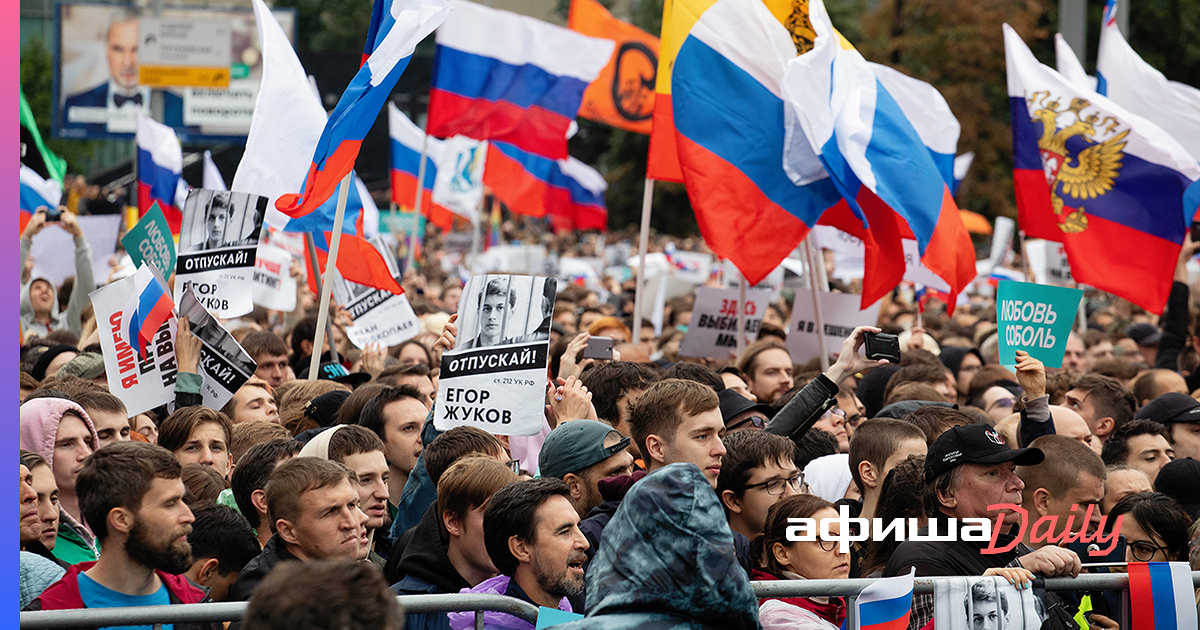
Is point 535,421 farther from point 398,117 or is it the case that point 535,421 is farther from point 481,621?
point 398,117

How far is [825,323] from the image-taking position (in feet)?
30.9

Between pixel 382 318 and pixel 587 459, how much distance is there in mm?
4545

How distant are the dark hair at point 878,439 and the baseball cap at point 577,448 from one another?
113 centimetres

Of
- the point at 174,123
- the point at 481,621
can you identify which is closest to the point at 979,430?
the point at 481,621

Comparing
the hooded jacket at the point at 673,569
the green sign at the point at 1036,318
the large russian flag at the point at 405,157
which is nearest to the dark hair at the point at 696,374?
the green sign at the point at 1036,318

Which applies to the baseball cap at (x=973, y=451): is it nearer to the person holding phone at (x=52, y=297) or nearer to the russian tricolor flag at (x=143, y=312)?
the russian tricolor flag at (x=143, y=312)

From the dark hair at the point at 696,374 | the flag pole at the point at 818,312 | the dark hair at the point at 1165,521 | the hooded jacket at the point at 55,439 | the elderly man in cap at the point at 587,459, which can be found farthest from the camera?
the flag pole at the point at 818,312

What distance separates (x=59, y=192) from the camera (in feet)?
45.0

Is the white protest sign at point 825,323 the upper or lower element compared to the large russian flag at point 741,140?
lower

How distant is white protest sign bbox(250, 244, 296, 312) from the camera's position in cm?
1070

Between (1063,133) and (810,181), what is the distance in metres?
2.51

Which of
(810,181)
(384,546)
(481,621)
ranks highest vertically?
(810,181)

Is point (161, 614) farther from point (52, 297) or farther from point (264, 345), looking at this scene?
point (52, 297)

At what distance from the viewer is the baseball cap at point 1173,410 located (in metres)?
7.07
